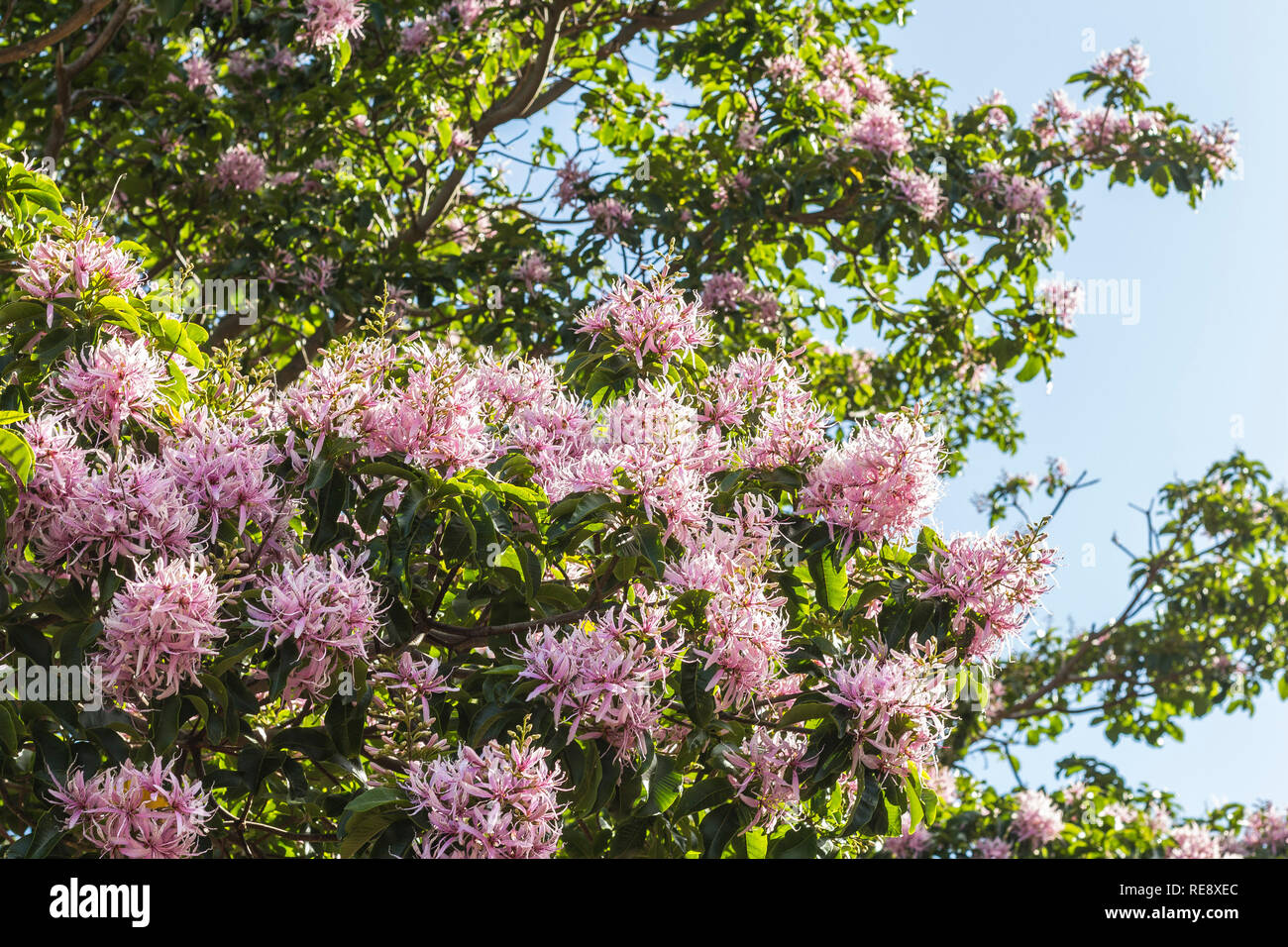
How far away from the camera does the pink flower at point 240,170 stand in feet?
19.7

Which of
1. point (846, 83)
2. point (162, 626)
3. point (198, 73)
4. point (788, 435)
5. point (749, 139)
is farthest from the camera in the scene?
point (846, 83)

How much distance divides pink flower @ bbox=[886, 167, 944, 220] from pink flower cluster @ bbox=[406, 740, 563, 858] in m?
4.26

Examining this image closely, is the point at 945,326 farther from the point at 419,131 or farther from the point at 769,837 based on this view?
the point at 769,837

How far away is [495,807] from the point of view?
88.4 inches

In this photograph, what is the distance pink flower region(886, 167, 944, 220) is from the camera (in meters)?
5.85

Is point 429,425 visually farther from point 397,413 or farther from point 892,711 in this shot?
point 892,711

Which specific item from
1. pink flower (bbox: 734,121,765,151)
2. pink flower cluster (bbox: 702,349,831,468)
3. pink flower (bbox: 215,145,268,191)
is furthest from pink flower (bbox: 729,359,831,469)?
pink flower (bbox: 215,145,268,191)

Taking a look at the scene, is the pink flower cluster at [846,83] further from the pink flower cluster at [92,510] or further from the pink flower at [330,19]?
the pink flower cluster at [92,510]

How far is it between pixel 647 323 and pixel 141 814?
170cm

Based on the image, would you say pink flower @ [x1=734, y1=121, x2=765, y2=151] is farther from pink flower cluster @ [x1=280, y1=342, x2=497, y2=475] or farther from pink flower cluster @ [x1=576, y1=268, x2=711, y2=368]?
pink flower cluster @ [x1=280, y1=342, x2=497, y2=475]

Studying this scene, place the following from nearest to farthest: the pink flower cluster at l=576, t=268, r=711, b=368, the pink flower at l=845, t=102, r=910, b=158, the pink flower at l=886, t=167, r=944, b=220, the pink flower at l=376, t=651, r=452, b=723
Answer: the pink flower at l=376, t=651, r=452, b=723, the pink flower cluster at l=576, t=268, r=711, b=368, the pink flower at l=886, t=167, r=944, b=220, the pink flower at l=845, t=102, r=910, b=158

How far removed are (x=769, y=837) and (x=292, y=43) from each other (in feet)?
14.7

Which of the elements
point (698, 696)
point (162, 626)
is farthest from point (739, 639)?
point (162, 626)
